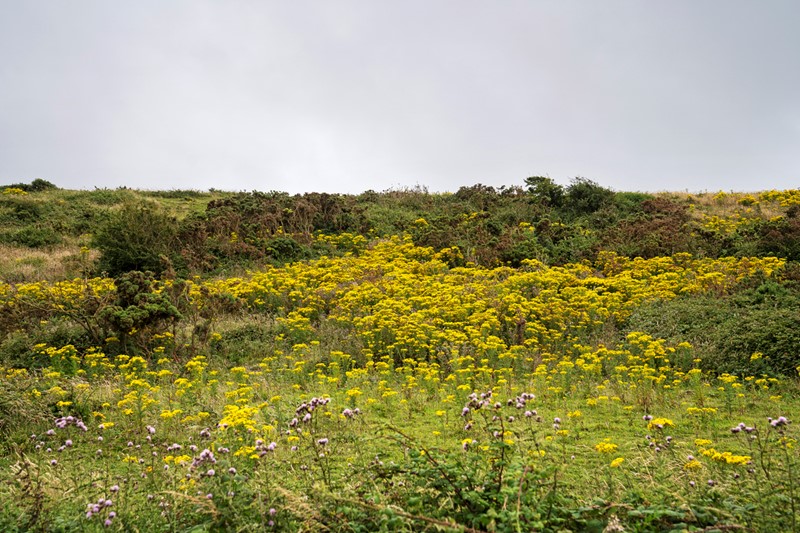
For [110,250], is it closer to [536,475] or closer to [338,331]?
[338,331]

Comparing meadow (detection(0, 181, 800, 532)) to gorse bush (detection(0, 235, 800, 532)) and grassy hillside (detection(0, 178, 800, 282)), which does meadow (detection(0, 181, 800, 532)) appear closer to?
gorse bush (detection(0, 235, 800, 532))

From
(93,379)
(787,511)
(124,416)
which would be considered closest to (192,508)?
(787,511)

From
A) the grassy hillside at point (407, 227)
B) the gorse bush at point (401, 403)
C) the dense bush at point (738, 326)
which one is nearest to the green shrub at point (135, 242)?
the grassy hillside at point (407, 227)

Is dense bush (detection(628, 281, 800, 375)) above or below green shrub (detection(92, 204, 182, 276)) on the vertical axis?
below

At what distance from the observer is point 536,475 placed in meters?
3.14

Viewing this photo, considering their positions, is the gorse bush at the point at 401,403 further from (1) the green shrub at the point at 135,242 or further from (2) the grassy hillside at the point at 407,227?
(1) the green shrub at the point at 135,242

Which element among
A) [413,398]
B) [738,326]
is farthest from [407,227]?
[413,398]

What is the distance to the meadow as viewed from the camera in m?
3.27

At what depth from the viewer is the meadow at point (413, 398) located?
10.7 feet

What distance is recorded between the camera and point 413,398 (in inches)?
327

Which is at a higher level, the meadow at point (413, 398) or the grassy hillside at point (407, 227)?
the grassy hillside at point (407, 227)

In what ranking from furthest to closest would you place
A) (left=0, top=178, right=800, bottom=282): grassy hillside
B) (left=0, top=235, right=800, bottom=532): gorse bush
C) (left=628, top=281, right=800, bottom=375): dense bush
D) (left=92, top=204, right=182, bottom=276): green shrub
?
(left=92, top=204, right=182, bottom=276): green shrub
(left=0, top=178, right=800, bottom=282): grassy hillside
(left=628, top=281, right=800, bottom=375): dense bush
(left=0, top=235, right=800, bottom=532): gorse bush

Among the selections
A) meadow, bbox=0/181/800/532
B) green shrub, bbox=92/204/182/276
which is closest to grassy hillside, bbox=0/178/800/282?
green shrub, bbox=92/204/182/276

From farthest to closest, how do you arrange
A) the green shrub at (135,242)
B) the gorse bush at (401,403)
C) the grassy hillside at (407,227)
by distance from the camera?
the green shrub at (135,242) → the grassy hillside at (407,227) → the gorse bush at (401,403)
